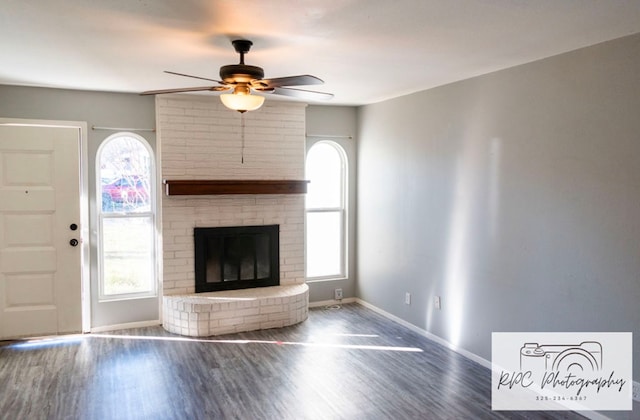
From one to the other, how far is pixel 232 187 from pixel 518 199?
111 inches

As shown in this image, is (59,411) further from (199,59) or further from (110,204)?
(199,59)

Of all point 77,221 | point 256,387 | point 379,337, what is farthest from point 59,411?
point 379,337

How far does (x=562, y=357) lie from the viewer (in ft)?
11.0

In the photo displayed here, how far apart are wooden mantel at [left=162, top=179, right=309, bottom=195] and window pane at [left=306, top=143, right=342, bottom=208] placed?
428mm

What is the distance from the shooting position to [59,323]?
185 inches

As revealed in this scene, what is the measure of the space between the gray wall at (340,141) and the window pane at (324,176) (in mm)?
134

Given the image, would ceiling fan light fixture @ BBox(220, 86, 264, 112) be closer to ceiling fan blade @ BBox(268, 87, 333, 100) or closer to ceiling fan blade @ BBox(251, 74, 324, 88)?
ceiling fan blade @ BBox(251, 74, 324, 88)

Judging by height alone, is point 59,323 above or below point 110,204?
below

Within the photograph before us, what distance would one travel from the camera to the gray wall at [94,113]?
4.48m

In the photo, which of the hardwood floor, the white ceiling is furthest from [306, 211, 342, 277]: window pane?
the white ceiling

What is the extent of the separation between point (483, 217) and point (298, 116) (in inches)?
97.4

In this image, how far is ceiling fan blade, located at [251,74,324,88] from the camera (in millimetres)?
2682

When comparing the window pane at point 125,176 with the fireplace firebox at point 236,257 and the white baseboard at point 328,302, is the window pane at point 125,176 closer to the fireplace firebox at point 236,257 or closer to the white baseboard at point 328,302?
the fireplace firebox at point 236,257

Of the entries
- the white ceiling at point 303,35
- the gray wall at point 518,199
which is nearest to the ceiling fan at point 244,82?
the white ceiling at point 303,35
